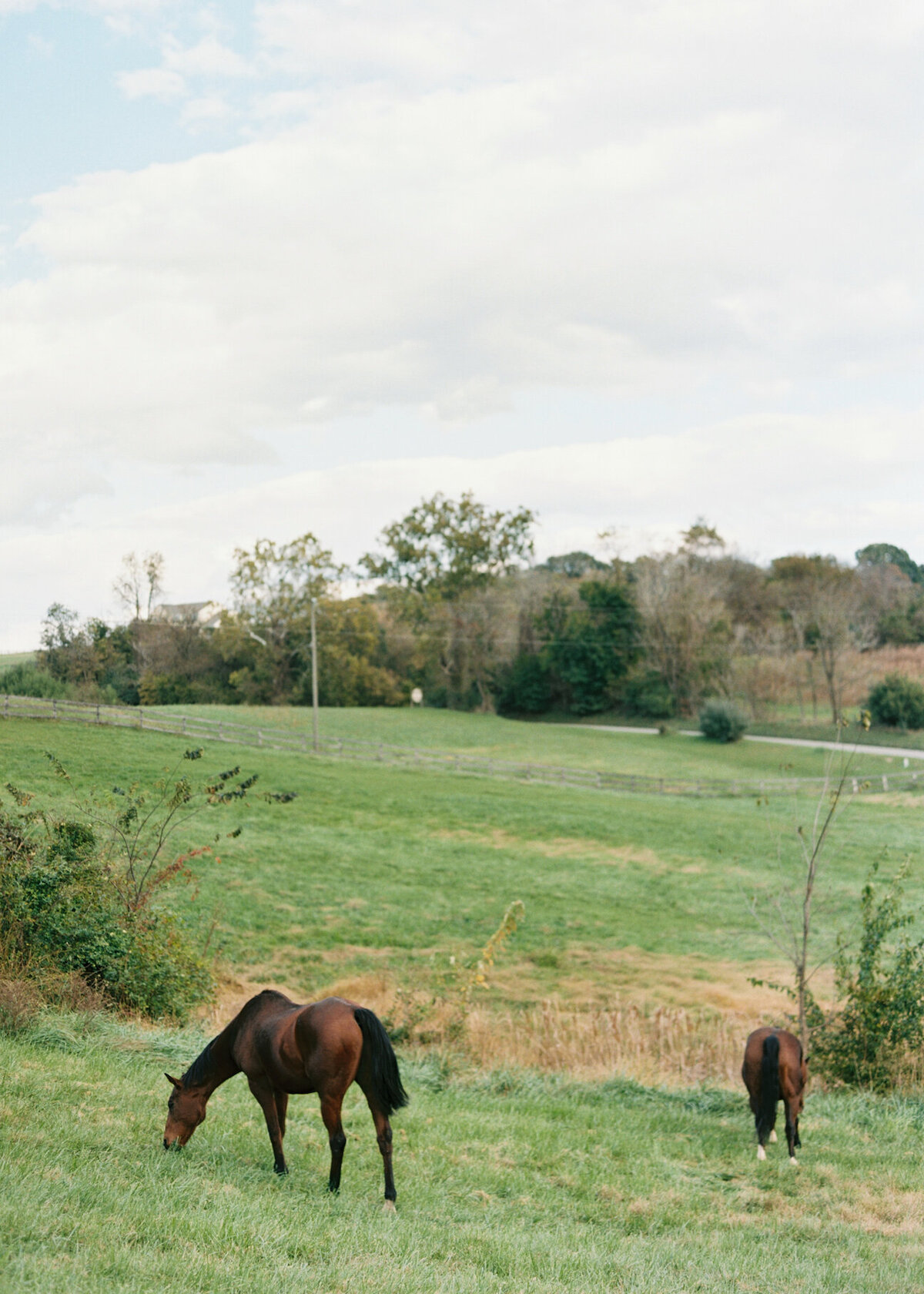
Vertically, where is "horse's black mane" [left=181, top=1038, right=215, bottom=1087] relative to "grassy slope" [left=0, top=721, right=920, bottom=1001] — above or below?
above

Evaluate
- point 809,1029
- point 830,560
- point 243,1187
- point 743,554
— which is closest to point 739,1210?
point 243,1187

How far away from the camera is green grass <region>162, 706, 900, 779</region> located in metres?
17.3

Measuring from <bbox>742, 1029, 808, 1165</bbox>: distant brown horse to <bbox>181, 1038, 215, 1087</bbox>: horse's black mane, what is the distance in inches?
160

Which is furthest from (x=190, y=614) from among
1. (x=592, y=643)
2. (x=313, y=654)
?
(x=592, y=643)

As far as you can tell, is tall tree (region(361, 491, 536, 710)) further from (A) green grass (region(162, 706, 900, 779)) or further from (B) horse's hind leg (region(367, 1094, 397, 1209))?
(B) horse's hind leg (region(367, 1094, 397, 1209))

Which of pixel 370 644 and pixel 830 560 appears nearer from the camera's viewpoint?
pixel 370 644

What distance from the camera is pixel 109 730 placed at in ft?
43.7

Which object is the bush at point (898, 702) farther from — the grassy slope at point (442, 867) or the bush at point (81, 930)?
the bush at point (81, 930)

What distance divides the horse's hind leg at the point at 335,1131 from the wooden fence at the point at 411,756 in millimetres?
6048

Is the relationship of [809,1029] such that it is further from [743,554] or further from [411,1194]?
[743,554]

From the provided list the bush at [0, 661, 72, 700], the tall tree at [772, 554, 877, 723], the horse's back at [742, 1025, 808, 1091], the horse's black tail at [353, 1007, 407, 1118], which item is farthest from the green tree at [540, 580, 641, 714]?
the horse's black tail at [353, 1007, 407, 1118]

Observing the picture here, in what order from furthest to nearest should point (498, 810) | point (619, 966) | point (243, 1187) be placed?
1. point (498, 810)
2. point (619, 966)
3. point (243, 1187)

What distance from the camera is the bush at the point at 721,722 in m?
43.9

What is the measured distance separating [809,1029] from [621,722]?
29.9m
